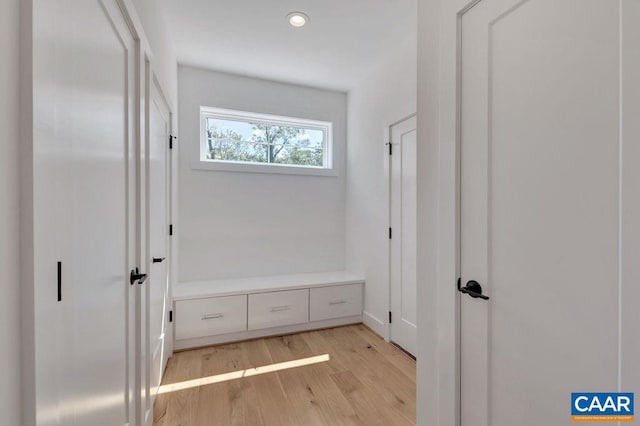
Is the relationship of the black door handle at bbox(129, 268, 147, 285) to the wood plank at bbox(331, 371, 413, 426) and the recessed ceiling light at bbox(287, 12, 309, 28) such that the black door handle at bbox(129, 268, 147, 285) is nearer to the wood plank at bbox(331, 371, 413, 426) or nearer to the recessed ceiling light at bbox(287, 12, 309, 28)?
the wood plank at bbox(331, 371, 413, 426)

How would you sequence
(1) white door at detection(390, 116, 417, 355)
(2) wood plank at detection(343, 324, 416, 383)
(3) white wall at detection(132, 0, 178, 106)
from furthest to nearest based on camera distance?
(1) white door at detection(390, 116, 417, 355) < (2) wood plank at detection(343, 324, 416, 383) < (3) white wall at detection(132, 0, 178, 106)

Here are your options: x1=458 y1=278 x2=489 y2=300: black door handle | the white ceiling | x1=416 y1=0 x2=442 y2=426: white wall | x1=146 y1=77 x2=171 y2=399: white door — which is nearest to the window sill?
x1=146 y1=77 x2=171 y2=399: white door

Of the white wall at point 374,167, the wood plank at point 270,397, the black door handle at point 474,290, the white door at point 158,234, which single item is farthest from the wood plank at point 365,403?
the white door at point 158,234

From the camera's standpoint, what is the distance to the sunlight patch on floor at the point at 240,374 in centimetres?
192

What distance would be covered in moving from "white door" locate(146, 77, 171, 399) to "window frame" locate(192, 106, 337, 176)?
625 millimetres

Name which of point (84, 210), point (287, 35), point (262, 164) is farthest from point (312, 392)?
point (287, 35)

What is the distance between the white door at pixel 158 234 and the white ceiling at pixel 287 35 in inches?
26.8

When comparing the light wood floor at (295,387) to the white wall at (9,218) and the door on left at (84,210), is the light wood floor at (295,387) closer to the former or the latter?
the door on left at (84,210)

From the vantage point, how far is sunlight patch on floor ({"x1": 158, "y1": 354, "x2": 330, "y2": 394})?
1919mm

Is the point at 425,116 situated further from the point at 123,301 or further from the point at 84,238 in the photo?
the point at 123,301

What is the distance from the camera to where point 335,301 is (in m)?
2.92

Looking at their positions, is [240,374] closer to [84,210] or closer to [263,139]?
[84,210]

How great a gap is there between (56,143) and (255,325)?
7.59 ft

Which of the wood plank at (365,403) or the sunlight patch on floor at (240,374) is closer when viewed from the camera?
the wood plank at (365,403)
